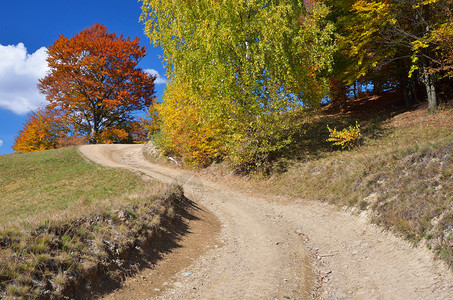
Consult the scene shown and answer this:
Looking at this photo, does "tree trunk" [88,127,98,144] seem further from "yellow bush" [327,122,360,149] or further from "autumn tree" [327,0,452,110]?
"yellow bush" [327,122,360,149]

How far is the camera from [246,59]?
1553cm

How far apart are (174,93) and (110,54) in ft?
84.4

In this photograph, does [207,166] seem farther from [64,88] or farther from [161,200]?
[64,88]

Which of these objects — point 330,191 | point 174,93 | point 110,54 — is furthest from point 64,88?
point 330,191

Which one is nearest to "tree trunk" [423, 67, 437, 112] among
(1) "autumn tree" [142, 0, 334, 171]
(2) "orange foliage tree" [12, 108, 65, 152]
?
(1) "autumn tree" [142, 0, 334, 171]

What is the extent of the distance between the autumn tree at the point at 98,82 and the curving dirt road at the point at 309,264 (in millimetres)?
36039

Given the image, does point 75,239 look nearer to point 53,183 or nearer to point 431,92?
point 53,183

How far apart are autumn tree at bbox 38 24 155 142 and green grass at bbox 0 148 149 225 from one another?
15036 mm

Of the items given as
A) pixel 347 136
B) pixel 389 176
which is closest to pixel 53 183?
pixel 347 136

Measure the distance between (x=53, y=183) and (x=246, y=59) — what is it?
52.8 feet

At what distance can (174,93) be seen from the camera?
20.9 metres

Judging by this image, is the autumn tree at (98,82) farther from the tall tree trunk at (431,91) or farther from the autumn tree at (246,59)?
the tall tree trunk at (431,91)

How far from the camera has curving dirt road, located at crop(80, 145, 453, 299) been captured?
607 cm

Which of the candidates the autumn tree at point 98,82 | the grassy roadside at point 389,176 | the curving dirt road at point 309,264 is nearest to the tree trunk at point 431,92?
the grassy roadside at point 389,176
